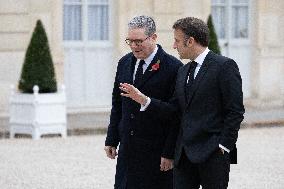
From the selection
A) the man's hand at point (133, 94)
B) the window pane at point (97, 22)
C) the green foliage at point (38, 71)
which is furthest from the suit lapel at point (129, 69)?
the window pane at point (97, 22)

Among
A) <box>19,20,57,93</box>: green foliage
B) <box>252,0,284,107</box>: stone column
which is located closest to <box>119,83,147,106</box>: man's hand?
<box>19,20,57,93</box>: green foliage

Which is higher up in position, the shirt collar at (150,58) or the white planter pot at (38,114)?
the shirt collar at (150,58)

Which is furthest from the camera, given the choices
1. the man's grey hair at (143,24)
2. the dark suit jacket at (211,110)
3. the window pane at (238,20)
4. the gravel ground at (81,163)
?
the window pane at (238,20)

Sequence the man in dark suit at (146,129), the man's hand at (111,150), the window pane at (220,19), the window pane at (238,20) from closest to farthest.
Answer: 1. the man in dark suit at (146,129)
2. the man's hand at (111,150)
3. the window pane at (220,19)
4. the window pane at (238,20)

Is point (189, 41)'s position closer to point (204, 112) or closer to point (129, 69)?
point (204, 112)

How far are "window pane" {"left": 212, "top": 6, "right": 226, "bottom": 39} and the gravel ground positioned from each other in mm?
4428

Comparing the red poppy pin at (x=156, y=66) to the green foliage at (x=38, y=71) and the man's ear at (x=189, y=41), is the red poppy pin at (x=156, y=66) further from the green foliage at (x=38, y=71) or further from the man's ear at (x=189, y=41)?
the green foliage at (x=38, y=71)

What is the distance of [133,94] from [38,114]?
864 cm

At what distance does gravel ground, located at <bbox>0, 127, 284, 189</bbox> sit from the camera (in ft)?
33.9

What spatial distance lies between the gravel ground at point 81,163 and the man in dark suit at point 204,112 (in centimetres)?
423

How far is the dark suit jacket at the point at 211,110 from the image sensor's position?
573cm

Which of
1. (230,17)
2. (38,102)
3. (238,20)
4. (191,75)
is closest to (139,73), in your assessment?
(191,75)

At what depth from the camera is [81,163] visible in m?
11.9

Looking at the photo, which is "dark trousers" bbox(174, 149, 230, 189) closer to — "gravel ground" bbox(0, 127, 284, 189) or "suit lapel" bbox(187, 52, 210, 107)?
"suit lapel" bbox(187, 52, 210, 107)
